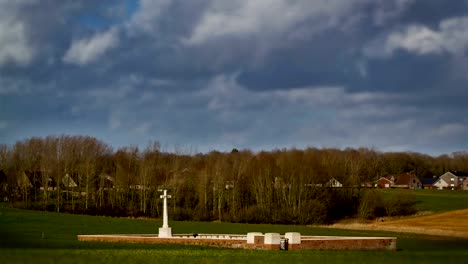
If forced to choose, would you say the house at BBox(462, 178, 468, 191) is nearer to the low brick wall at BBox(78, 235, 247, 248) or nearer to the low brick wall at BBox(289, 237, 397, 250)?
the low brick wall at BBox(289, 237, 397, 250)

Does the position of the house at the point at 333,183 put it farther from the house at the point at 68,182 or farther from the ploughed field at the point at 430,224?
the house at the point at 68,182

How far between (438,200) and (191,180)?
136ft

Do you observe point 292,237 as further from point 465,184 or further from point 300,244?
point 465,184

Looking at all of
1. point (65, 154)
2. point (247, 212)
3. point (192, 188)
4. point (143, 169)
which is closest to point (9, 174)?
point (65, 154)

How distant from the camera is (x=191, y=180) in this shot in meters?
104

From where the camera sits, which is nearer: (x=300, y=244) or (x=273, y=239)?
(x=273, y=239)

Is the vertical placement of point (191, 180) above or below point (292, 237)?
above

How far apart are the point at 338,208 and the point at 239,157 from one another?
24.4 meters

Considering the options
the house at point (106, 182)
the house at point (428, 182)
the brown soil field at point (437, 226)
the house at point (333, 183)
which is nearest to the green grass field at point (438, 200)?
the house at point (333, 183)

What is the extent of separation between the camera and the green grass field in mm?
103812

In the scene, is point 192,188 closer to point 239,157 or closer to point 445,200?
point 239,157

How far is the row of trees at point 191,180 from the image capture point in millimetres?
93562

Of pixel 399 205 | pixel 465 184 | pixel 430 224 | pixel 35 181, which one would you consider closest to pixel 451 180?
pixel 465 184

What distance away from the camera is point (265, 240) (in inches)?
1451
